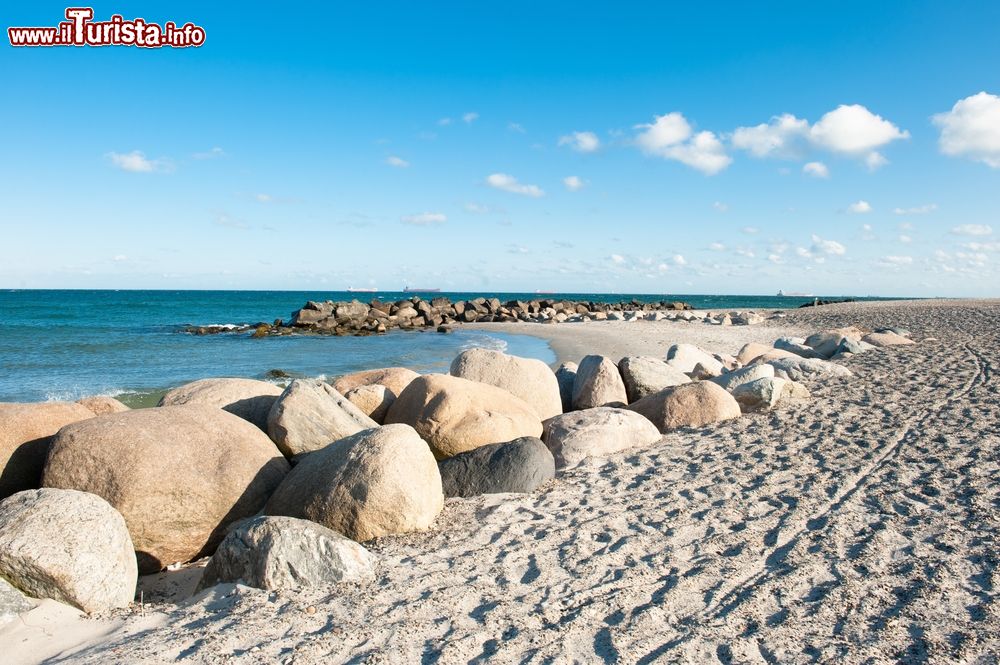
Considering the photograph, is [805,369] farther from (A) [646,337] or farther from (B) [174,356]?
(B) [174,356]

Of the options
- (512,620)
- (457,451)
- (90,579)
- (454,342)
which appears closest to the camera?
(512,620)

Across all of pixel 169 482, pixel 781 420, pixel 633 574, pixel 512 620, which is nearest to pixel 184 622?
pixel 169 482

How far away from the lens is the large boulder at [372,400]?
7363 millimetres

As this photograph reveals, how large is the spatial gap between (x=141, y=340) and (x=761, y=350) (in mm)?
24798

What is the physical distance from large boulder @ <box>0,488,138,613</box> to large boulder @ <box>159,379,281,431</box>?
2.45 meters

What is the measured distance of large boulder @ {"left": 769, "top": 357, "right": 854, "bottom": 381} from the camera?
418 inches

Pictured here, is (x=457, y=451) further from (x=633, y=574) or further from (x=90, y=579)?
(x=90, y=579)

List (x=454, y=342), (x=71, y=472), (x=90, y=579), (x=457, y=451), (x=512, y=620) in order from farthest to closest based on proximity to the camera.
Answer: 1. (x=454, y=342)
2. (x=457, y=451)
3. (x=71, y=472)
4. (x=90, y=579)
5. (x=512, y=620)

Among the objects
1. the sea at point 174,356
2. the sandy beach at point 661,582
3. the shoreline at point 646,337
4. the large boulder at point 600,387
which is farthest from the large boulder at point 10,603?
the shoreline at point 646,337

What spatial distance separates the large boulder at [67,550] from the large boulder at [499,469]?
2570mm

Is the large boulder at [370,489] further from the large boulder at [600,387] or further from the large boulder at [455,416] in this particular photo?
the large boulder at [600,387]

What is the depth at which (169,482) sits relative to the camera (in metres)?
4.85

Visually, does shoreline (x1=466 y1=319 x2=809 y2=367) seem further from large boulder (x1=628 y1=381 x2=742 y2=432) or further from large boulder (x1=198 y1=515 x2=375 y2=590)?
large boulder (x1=198 y1=515 x2=375 y2=590)

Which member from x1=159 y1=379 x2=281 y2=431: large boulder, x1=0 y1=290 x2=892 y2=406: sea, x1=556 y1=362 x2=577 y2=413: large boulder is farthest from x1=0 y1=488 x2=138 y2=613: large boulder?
x1=0 y1=290 x2=892 y2=406: sea
